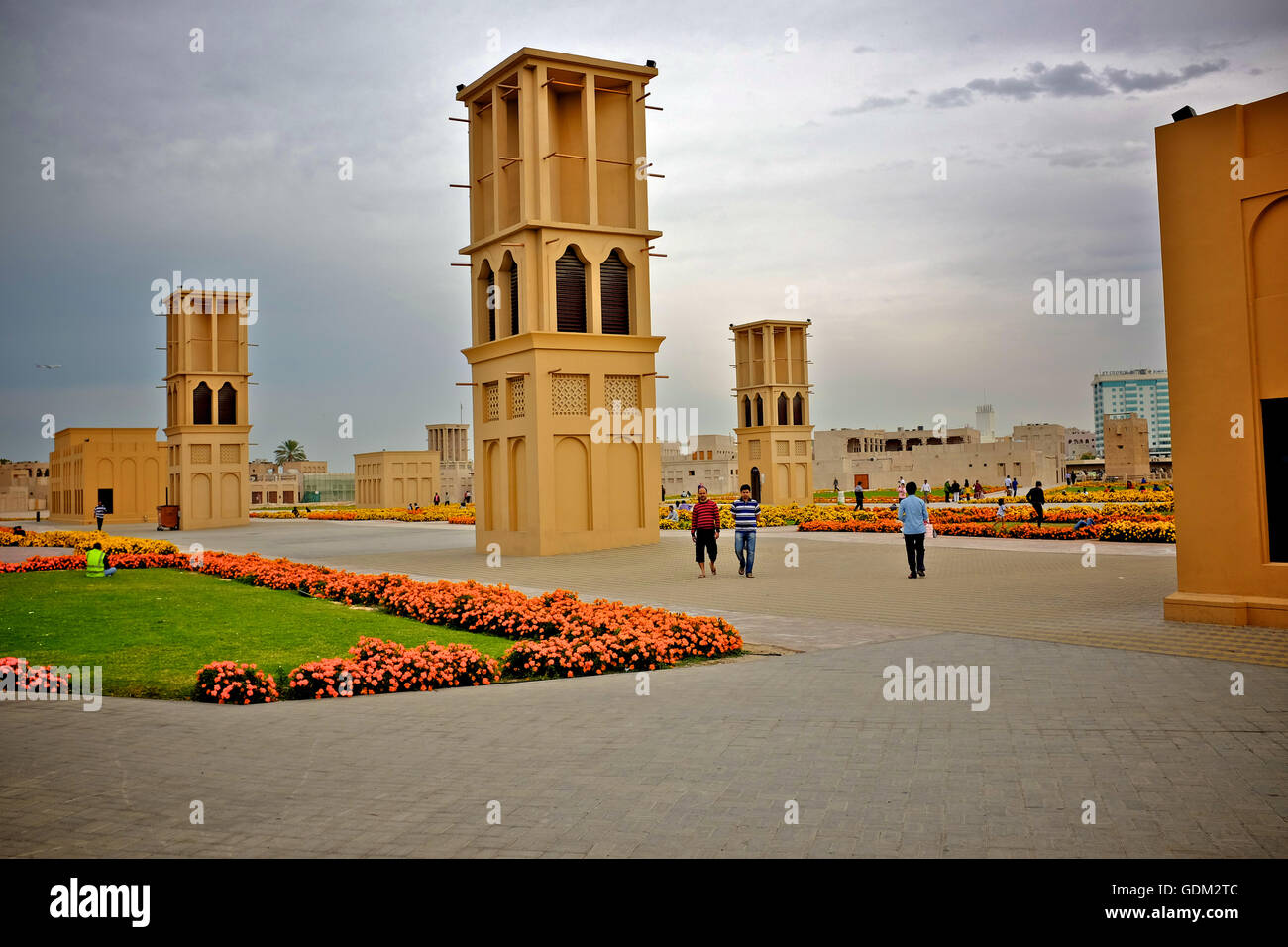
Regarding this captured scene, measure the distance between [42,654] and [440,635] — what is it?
421 centimetres

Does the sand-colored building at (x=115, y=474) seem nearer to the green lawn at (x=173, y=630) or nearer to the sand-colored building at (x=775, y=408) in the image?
the sand-colored building at (x=775, y=408)

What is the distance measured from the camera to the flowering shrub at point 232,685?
8.64m

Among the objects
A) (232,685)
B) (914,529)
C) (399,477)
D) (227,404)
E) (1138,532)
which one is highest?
(227,404)

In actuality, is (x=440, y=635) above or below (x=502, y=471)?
below

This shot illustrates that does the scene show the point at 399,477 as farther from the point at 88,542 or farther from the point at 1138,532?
the point at 1138,532

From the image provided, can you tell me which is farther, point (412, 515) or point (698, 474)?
point (698, 474)

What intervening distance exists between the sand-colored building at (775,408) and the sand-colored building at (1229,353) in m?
45.0

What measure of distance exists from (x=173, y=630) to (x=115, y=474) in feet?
166

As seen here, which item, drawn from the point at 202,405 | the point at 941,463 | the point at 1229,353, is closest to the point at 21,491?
the point at 202,405

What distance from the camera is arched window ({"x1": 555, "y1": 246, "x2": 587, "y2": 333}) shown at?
2641 cm

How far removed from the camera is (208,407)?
45.2m

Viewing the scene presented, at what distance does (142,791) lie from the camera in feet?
18.9

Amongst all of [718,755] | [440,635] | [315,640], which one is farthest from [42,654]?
[718,755]
